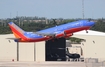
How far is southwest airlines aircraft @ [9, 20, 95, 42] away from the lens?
65275mm

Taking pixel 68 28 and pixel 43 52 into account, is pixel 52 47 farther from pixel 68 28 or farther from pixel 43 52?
pixel 68 28

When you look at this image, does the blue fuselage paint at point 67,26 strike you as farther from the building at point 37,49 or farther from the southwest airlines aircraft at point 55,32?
the building at point 37,49

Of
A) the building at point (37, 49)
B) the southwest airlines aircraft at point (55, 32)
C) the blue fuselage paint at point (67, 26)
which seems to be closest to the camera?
the blue fuselage paint at point (67, 26)

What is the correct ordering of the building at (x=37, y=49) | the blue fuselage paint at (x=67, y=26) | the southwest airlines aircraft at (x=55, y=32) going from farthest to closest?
1. the building at (x=37, y=49)
2. the southwest airlines aircraft at (x=55, y=32)
3. the blue fuselage paint at (x=67, y=26)

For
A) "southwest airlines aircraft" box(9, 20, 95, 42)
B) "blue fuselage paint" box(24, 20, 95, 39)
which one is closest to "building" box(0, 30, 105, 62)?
"southwest airlines aircraft" box(9, 20, 95, 42)

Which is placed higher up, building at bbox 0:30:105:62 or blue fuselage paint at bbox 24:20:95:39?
blue fuselage paint at bbox 24:20:95:39

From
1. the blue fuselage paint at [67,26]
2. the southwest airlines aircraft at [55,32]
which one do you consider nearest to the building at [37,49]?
the southwest airlines aircraft at [55,32]

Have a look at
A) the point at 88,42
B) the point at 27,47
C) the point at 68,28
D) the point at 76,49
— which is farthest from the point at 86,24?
the point at 76,49

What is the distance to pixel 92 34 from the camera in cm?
8062

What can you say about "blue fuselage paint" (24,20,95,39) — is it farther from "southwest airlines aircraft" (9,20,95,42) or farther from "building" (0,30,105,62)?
"building" (0,30,105,62)

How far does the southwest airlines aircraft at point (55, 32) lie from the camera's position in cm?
6528

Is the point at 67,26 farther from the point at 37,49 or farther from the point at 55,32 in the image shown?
the point at 37,49

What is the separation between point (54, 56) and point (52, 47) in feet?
6.57

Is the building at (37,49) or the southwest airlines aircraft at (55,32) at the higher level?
the southwest airlines aircraft at (55,32)
